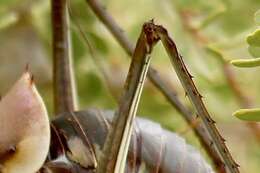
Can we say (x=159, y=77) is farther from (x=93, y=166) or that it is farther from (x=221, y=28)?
(x=221, y=28)

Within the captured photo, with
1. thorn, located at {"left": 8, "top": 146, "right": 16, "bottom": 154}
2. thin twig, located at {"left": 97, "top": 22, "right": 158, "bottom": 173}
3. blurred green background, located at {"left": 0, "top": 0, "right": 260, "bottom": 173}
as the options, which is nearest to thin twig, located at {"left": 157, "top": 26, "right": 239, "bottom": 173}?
thin twig, located at {"left": 97, "top": 22, "right": 158, "bottom": 173}

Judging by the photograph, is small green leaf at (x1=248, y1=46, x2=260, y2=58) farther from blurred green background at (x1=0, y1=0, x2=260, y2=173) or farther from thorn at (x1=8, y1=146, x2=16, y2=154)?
blurred green background at (x1=0, y1=0, x2=260, y2=173)

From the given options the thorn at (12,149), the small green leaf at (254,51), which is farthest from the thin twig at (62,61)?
the small green leaf at (254,51)

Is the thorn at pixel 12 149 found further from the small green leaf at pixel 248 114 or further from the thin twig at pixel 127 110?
the small green leaf at pixel 248 114

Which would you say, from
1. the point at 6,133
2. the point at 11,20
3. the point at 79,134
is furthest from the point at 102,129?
the point at 11,20

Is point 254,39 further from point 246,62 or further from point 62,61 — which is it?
point 62,61

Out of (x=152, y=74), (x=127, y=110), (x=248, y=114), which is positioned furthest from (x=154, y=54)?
(x=248, y=114)
